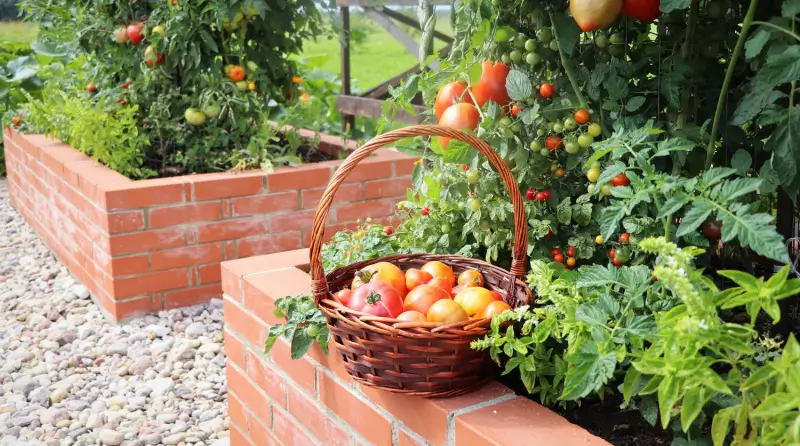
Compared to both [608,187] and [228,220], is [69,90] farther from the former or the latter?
[608,187]

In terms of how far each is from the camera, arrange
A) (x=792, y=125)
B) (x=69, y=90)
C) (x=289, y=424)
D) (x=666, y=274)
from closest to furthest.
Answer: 1. (x=666, y=274)
2. (x=792, y=125)
3. (x=289, y=424)
4. (x=69, y=90)

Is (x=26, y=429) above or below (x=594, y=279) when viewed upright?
below

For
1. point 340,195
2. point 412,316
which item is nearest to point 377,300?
point 412,316

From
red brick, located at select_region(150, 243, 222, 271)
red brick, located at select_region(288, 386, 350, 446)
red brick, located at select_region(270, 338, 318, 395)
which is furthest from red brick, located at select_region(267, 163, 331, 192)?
red brick, located at select_region(288, 386, 350, 446)

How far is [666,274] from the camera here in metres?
0.92

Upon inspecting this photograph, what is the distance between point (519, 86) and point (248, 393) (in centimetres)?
105

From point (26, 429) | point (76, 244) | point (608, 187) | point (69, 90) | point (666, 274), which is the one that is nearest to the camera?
point (666, 274)

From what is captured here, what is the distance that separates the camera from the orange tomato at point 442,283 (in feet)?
5.00

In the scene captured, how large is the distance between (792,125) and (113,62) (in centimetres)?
330

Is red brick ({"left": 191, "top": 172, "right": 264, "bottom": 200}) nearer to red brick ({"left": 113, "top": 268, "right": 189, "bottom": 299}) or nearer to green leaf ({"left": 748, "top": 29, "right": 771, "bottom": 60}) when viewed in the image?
red brick ({"left": 113, "top": 268, "right": 189, "bottom": 299})

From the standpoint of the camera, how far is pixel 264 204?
3.31m

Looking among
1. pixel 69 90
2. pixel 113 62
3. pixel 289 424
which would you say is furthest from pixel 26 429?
pixel 69 90

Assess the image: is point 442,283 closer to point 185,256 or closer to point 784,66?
point 784,66

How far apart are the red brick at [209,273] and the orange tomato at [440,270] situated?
1.82 metres
